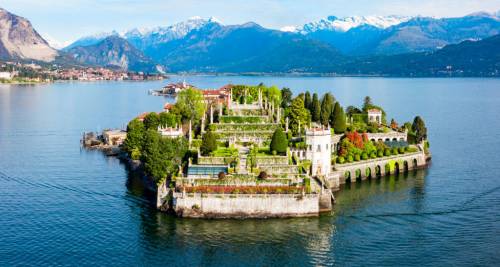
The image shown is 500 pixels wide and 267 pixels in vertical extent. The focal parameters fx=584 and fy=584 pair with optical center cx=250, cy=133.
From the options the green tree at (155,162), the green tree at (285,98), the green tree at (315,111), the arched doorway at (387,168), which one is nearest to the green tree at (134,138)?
the green tree at (155,162)

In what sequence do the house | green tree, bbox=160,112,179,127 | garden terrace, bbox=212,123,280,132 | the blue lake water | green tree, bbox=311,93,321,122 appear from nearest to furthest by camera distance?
1. the blue lake water
2. garden terrace, bbox=212,123,280,132
3. green tree, bbox=311,93,321,122
4. green tree, bbox=160,112,179,127
5. the house

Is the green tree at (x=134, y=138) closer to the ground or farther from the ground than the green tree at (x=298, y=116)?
closer to the ground

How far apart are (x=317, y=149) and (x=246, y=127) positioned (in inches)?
567

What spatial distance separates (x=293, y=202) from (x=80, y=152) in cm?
5328

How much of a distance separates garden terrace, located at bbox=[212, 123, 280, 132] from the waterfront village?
0.14 m

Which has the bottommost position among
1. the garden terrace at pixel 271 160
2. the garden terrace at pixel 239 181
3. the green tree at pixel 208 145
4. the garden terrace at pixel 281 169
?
the garden terrace at pixel 239 181

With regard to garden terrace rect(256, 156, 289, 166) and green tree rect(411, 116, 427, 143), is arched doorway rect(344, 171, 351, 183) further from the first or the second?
green tree rect(411, 116, 427, 143)

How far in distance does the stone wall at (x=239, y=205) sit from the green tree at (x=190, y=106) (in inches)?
1829

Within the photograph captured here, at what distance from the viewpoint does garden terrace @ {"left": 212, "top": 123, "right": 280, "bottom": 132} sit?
7956 cm

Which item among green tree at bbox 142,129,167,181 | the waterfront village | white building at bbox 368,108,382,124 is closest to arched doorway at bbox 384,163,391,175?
the waterfront village

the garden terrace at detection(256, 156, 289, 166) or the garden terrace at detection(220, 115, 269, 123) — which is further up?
the garden terrace at detection(220, 115, 269, 123)

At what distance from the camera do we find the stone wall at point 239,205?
56.8 metres

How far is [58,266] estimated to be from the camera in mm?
46438

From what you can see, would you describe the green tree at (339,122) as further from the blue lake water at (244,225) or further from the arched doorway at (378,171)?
the blue lake water at (244,225)
